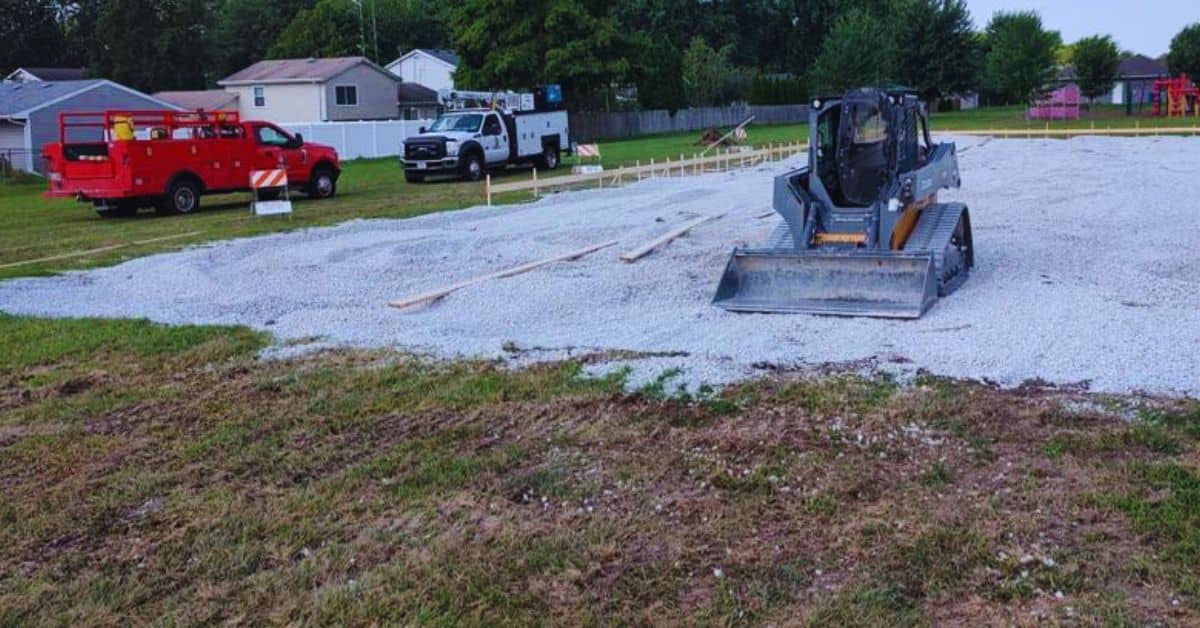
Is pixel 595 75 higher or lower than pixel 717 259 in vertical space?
higher

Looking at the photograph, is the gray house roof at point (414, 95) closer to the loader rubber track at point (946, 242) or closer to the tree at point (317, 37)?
the tree at point (317, 37)

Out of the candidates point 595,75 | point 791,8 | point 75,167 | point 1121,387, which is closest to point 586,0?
point 595,75

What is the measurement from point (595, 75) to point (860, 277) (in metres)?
44.5

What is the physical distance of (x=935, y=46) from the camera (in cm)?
7062

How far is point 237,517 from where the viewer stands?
18.3ft

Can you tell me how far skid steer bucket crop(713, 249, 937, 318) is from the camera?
10.2m

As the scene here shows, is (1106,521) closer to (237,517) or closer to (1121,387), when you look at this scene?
(1121,387)

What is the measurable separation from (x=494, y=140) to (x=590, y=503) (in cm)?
2699

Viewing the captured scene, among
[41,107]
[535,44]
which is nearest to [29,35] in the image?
[41,107]

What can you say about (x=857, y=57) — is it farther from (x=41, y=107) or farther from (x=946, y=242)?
(x=946, y=242)

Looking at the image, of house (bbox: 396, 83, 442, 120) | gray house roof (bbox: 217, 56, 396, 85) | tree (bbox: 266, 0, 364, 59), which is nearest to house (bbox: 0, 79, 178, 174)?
gray house roof (bbox: 217, 56, 396, 85)

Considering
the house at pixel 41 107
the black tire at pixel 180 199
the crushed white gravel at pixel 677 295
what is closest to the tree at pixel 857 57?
the house at pixel 41 107

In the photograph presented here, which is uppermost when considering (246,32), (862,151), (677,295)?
(246,32)

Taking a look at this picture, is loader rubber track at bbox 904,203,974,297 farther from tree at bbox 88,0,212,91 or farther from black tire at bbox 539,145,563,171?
tree at bbox 88,0,212,91
